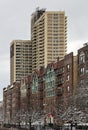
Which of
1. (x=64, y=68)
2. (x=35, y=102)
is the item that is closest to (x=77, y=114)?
(x=64, y=68)

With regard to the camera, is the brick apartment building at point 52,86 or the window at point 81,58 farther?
the brick apartment building at point 52,86

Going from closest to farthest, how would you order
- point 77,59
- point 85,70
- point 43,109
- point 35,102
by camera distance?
point 85,70 < point 77,59 < point 43,109 < point 35,102

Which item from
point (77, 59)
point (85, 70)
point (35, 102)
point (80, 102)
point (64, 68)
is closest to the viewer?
point (80, 102)

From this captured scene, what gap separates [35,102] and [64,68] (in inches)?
1800

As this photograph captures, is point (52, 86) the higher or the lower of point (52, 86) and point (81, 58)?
the lower

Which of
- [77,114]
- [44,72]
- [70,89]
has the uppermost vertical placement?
[44,72]

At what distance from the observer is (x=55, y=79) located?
162 metres

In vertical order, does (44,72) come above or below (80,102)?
above

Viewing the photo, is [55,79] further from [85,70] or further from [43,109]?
[85,70]

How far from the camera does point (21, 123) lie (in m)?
200

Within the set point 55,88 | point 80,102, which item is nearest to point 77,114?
point 80,102

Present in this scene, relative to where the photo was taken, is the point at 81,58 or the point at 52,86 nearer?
the point at 81,58

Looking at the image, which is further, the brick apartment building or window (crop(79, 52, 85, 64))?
the brick apartment building

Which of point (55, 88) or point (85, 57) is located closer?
point (85, 57)
